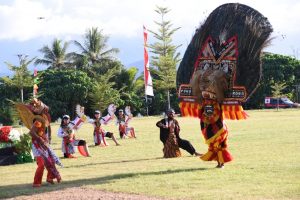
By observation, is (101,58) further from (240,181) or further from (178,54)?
(240,181)

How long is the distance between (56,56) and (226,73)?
176ft

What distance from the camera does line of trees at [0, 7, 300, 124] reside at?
53.4m

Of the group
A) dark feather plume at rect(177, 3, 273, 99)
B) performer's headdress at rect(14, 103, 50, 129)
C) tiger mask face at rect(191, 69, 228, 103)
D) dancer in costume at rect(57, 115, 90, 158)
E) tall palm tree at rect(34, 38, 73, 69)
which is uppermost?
tall palm tree at rect(34, 38, 73, 69)

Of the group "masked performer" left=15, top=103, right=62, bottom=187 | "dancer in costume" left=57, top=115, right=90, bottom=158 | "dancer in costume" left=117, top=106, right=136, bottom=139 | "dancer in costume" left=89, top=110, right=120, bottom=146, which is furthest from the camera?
"dancer in costume" left=117, top=106, right=136, bottom=139

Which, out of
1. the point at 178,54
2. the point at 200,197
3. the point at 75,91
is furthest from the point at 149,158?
the point at 178,54

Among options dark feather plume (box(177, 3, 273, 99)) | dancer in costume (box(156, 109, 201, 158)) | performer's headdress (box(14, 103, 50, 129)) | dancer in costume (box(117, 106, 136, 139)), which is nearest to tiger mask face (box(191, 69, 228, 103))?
dark feather plume (box(177, 3, 273, 99))

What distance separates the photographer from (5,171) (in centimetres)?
1530

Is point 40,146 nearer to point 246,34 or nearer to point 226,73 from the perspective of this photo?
point 226,73

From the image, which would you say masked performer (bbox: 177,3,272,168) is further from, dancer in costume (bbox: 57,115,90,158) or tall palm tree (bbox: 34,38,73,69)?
tall palm tree (bbox: 34,38,73,69)

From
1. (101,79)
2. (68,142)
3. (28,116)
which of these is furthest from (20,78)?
(28,116)

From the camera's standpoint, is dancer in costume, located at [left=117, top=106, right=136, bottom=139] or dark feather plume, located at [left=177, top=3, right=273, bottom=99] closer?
dark feather plume, located at [left=177, top=3, right=273, bottom=99]

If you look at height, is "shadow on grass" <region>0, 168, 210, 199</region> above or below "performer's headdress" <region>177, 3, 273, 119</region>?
below

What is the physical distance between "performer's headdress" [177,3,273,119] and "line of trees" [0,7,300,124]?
38.6 metres

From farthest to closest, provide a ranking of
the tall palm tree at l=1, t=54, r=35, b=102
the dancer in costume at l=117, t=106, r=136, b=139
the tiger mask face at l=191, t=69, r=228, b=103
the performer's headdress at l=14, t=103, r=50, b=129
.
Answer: the tall palm tree at l=1, t=54, r=35, b=102, the dancer in costume at l=117, t=106, r=136, b=139, the tiger mask face at l=191, t=69, r=228, b=103, the performer's headdress at l=14, t=103, r=50, b=129
